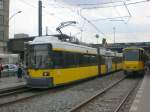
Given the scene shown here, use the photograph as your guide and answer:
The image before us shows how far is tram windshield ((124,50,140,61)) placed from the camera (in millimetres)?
40688

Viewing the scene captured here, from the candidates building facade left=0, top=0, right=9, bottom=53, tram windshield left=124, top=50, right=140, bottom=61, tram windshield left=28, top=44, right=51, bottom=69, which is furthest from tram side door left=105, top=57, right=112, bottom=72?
building facade left=0, top=0, right=9, bottom=53

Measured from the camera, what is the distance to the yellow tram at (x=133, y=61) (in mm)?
40188

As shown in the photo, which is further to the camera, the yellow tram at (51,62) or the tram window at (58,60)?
the tram window at (58,60)

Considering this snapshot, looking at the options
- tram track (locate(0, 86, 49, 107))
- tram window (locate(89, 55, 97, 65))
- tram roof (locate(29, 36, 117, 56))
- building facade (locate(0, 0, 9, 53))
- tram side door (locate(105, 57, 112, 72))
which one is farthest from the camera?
building facade (locate(0, 0, 9, 53))

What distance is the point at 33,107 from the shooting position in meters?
16.5

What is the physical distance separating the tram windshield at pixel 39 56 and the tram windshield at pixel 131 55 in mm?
18026

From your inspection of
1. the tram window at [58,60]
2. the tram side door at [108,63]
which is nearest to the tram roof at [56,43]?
the tram window at [58,60]

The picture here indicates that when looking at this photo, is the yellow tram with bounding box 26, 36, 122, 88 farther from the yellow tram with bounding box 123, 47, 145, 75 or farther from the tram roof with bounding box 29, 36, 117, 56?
the yellow tram with bounding box 123, 47, 145, 75

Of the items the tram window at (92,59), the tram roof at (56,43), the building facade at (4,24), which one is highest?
the building facade at (4,24)

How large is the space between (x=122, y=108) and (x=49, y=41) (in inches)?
368

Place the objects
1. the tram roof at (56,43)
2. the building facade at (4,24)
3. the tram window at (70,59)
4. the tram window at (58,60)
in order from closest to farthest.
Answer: the tram window at (58,60) < the tram roof at (56,43) < the tram window at (70,59) < the building facade at (4,24)

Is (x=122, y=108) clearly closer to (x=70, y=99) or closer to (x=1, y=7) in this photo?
(x=70, y=99)

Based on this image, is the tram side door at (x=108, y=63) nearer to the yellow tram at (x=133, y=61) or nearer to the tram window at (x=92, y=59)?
the yellow tram at (x=133, y=61)

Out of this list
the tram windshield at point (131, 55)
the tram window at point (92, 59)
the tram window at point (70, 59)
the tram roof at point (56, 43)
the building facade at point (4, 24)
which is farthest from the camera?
the building facade at point (4, 24)
